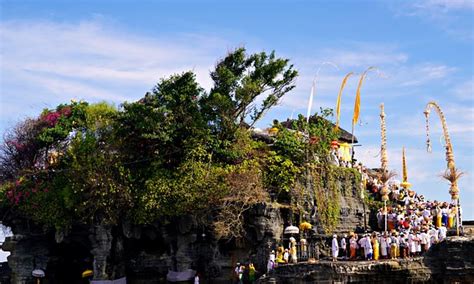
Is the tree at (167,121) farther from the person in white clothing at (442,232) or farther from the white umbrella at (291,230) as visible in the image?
the person in white clothing at (442,232)

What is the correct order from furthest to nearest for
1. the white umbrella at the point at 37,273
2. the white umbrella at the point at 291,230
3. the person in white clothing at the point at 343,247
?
the white umbrella at the point at 37,273 < the white umbrella at the point at 291,230 < the person in white clothing at the point at 343,247

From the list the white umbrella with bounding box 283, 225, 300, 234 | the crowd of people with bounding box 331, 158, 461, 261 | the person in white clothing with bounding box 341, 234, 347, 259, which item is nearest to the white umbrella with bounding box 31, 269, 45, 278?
the white umbrella with bounding box 283, 225, 300, 234

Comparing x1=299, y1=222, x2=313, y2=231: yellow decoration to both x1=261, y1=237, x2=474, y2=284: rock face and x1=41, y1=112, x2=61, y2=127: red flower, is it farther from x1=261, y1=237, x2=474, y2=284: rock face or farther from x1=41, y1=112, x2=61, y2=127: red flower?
x1=41, y1=112, x2=61, y2=127: red flower

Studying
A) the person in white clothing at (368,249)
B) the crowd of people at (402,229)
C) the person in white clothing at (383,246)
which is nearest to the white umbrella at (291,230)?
the crowd of people at (402,229)

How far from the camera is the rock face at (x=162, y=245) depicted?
2875 cm

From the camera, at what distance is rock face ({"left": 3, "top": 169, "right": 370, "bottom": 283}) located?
2875 centimetres

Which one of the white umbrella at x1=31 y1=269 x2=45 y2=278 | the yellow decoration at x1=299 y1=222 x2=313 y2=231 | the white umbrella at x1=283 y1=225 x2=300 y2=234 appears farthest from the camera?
the white umbrella at x1=31 y1=269 x2=45 y2=278

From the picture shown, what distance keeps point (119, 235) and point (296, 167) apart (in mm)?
8497

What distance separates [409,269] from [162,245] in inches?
464

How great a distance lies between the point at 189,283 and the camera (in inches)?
1192

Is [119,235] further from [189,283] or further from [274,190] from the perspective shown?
[274,190]

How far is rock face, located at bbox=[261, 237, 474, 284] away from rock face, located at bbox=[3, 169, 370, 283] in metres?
3.69

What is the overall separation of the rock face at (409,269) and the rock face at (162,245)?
3688 mm

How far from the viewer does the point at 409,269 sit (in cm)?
2495
